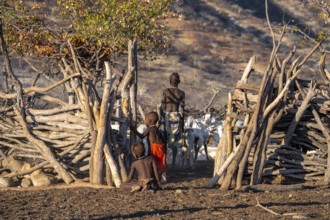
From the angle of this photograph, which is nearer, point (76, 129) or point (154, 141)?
point (154, 141)

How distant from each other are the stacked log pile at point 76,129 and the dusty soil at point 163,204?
0.54 meters

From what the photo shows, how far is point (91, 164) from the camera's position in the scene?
10.4 m

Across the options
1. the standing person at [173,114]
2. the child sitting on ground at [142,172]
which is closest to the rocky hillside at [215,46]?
the standing person at [173,114]

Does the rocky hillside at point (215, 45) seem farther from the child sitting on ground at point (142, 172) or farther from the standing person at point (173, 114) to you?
the child sitting on ground at point (142, 172)

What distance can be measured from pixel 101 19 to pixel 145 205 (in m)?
6.85

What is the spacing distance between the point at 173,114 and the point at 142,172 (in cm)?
233

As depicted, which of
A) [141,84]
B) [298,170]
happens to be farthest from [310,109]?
[141,84]

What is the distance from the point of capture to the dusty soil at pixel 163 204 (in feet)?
26.7

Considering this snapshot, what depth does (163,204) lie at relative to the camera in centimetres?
887

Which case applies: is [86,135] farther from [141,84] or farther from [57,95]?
[141,84]

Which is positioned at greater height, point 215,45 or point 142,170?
point 142,170

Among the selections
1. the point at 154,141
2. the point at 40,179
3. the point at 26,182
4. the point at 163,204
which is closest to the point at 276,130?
the point at 154,141

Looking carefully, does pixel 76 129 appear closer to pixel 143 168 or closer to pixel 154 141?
pixel 154 141

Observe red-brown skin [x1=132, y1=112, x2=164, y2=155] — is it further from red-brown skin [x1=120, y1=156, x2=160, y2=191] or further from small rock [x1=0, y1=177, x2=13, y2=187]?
small rock [x1=0, y1=177, x2=13, y2=187]
